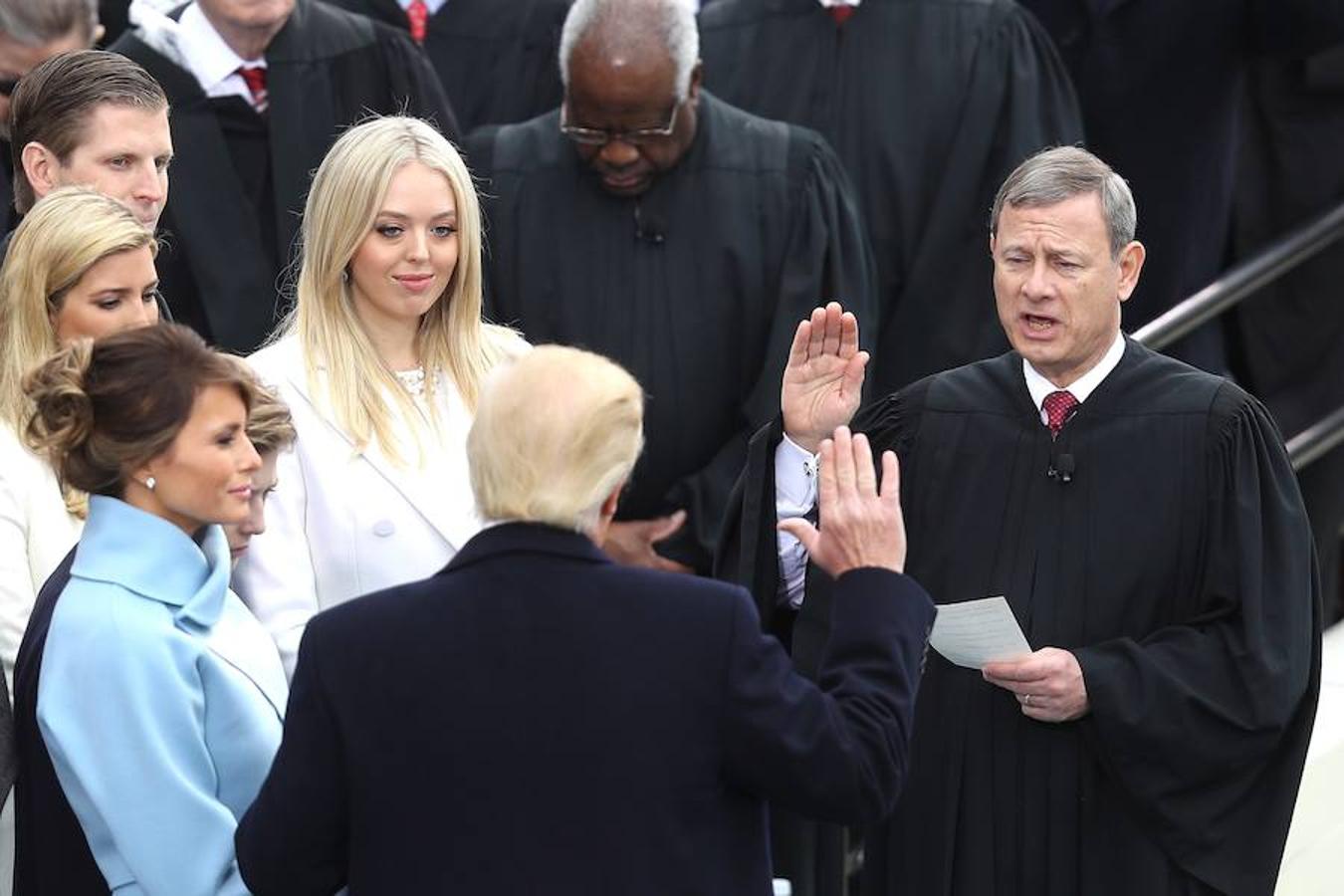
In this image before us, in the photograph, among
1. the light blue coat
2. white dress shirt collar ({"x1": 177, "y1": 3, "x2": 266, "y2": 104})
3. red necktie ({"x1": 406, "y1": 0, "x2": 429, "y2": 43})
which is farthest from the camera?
red necktie ({"x1": 406, "y1": 0, "x2": 429, "y2": 43})

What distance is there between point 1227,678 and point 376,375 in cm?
160

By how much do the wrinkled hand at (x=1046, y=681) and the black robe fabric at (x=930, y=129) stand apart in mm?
2151

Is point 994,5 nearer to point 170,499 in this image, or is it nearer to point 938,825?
point 938,825

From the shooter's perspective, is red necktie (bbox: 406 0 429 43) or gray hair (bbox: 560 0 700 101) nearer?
gray hair (bbox: 560 0 700 101)

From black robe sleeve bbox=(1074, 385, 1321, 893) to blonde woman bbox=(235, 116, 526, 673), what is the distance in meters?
1.20

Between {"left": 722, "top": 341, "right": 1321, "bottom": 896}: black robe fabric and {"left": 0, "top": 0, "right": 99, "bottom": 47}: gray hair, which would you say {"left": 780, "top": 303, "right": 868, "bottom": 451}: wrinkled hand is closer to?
{"left": 722, "top": 341, "right": 1321, "bottom": 896}: black robe fabric

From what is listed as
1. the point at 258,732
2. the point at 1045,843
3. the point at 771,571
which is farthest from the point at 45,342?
the point at 1045,843

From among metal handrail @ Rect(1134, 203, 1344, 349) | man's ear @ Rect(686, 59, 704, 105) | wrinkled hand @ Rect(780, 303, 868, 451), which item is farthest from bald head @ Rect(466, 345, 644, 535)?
man's ear @ Rect(686, 59, 704, 105)

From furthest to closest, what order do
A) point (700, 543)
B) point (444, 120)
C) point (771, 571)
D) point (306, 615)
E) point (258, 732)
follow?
1. point (444, 120)
2. point (700, 543)
3. point (771, 571)
4. point (306, 615)
5. point (258, 732)

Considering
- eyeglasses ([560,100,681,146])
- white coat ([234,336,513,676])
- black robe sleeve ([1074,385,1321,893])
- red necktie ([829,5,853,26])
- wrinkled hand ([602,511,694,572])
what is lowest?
wrinkled hand ([602,511,694,572])

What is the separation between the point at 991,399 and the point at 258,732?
160cm

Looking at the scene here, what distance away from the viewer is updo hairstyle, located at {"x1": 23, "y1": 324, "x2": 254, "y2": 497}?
3352 millimetres

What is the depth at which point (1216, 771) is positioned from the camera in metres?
4.10

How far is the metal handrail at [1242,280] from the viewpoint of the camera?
5.55 m
